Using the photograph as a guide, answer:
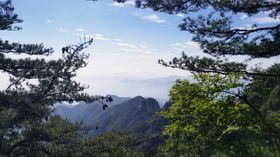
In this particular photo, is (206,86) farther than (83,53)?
Result: No

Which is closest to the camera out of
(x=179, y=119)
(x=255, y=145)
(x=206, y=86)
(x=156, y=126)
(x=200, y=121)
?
(x=206, y=86)

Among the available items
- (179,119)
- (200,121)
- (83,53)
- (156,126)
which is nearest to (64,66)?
(83,53)

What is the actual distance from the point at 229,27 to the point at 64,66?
44.2 ft

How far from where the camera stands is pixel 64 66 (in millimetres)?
27766

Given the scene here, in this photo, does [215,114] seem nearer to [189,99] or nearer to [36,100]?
[189,99]

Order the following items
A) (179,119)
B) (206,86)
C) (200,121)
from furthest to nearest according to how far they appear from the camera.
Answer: (179,119)
(200,121)
(206,86)

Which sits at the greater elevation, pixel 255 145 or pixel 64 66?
pixel 64 66

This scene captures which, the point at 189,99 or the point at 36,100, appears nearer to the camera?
the point at 189,99

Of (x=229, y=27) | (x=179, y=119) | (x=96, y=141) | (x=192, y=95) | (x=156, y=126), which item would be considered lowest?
(x=156, y=126)

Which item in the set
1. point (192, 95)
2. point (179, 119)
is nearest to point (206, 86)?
point (192, 95)

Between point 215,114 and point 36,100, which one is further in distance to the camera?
point 36,100

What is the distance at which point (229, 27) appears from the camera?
1791 centimetres

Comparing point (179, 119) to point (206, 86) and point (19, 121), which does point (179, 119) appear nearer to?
point (206, 86)

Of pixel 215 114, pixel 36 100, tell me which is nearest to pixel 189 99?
pixel 215 114
